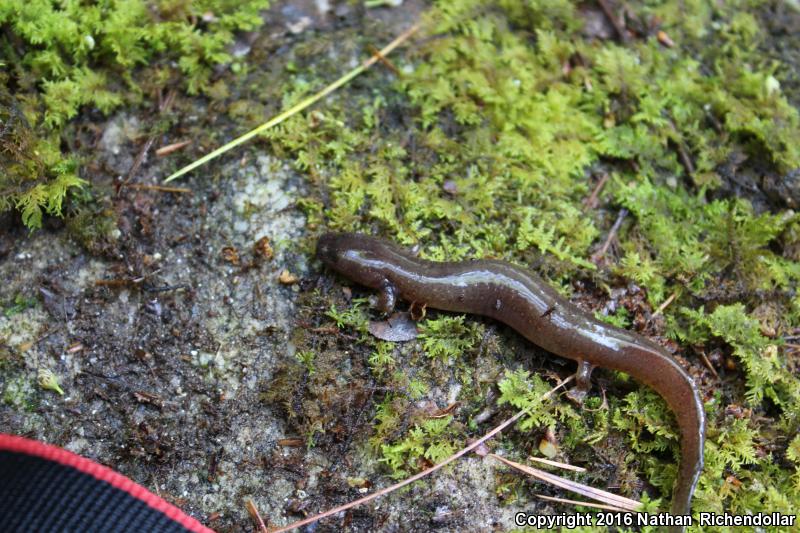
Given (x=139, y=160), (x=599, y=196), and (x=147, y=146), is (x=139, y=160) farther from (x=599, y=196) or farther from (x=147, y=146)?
(x=599, y=196)

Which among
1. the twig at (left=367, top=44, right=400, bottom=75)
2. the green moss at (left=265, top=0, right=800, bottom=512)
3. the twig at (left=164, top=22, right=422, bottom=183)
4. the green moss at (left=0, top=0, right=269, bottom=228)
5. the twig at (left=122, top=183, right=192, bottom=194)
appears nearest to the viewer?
the green moss at (left=265, top=0, right=800, bottom=512)

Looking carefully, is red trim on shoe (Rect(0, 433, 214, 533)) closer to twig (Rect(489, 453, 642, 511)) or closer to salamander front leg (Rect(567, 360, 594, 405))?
twig (Rect(489, 453, 642, 511))

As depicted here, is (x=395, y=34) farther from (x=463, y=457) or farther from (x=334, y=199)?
(x=463, y=457)

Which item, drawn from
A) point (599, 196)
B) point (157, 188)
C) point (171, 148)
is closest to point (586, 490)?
point (599, 196)

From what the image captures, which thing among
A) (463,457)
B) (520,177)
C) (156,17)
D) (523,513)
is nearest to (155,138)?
(156,17)

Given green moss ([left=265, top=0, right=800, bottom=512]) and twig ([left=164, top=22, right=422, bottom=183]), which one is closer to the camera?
green moss ([left=265, top=0, right=800, bottom=512])

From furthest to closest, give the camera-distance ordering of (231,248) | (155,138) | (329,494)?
1. (155,138)
2. (231,248)
3. (329,494)

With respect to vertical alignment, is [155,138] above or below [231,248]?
above

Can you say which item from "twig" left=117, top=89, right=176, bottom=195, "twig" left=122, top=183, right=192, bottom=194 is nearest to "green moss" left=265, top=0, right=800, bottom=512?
"twig" left=122, top=183, right=192, bottom=194
